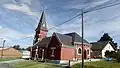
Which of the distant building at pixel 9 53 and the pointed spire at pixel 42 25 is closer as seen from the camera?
the pointed spire at pixel 42 25

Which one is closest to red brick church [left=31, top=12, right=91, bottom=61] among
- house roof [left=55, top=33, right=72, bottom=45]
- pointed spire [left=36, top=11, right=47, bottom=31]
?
house roof [left=55, top=33, right=72, bottom=45]

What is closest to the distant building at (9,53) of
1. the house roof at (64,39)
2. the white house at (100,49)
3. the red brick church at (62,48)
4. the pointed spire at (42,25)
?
the pointed spire at (42,25)

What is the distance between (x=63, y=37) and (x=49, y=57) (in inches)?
254

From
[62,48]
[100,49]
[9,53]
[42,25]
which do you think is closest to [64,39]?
[62,48]

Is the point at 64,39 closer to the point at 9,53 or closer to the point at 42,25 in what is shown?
the point at 42,25

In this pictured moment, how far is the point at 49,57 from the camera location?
1807 inches

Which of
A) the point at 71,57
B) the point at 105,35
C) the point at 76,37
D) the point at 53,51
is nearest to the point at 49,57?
the point at 53,51

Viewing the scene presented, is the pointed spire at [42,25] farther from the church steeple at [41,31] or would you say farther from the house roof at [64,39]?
the house roof at [64,39]

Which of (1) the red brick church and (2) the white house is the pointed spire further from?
(2) the white house

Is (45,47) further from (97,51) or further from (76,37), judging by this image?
(97,51)

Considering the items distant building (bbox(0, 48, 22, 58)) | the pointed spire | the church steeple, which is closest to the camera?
the church steeple

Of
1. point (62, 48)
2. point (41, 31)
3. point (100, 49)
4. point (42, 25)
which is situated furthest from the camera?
point (100, 49)

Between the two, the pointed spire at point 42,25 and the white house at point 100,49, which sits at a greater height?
the pointed spire at point 42,25

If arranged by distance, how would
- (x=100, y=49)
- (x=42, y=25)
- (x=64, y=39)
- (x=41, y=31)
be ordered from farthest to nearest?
(x=100, y=49)
(x=42, y=25)
(x=41, y=31)
(x=64, y=39)
